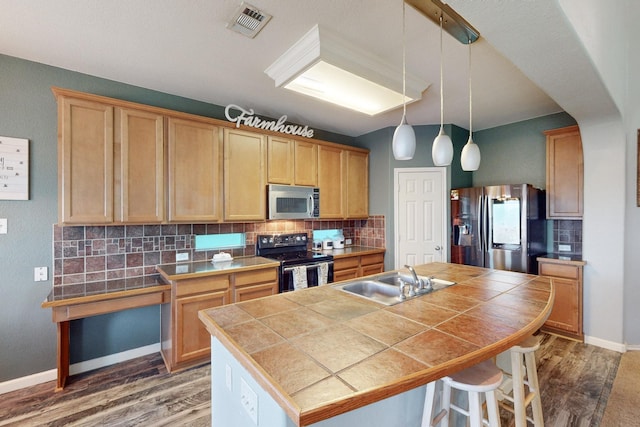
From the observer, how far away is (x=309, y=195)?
372cm

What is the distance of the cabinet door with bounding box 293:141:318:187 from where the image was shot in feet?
12.0

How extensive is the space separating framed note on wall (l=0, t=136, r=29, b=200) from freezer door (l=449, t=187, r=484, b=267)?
15.1 ft

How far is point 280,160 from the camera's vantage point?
3.48m

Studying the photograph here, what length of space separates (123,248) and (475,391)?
305 centimetres

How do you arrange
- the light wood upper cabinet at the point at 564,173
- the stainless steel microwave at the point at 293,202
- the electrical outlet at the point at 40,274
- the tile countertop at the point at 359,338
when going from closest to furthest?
1. the tile countertop at the point at 359,338
2. the electrical outlet at the point at 40,274
3. the light wood upper cabinet at the point at 564,173
4. the stainless steel microwave at the point at 293,202

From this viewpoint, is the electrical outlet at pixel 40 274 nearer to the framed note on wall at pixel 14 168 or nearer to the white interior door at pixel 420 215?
the framed note on wall at pixel 14 168

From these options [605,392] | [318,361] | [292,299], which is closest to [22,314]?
[292,299]

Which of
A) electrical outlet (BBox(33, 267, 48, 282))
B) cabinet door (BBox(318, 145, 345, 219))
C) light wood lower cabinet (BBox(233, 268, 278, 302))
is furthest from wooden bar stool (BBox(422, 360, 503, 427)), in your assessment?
electrical outlet (BBox(33, 267, 48, 282))

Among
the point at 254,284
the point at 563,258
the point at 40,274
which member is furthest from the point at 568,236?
the point at 40,274

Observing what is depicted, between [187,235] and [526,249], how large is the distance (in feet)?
12.7

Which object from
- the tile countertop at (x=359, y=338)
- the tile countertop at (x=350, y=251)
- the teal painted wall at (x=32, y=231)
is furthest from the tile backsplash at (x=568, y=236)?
the teal painted wall at (x=32, y=231)

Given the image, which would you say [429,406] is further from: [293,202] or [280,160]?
[280,160]

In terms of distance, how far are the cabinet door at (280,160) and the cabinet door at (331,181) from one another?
488 mm

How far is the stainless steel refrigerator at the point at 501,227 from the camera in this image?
3.25 m
